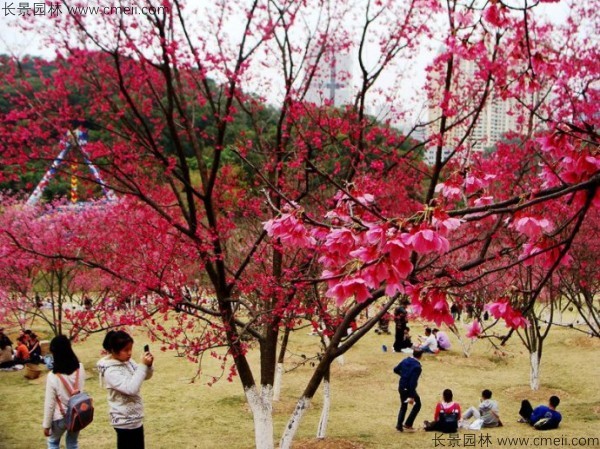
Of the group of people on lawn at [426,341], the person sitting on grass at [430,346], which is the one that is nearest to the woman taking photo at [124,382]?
the group of people on lawn at [426,341]

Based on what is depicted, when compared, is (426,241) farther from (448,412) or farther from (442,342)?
(442,342)

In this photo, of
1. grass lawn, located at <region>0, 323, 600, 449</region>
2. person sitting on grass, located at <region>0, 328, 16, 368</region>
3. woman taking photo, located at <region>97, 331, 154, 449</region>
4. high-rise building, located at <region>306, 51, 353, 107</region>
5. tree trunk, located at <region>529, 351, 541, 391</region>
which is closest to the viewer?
woman taking photo, located at <region>97, 331, 154, 449</region>

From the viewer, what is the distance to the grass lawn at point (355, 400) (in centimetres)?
925

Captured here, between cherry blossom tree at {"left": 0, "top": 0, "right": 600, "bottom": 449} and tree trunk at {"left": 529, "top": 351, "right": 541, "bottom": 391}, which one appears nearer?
cherry blossom tree at {"left": 0, "top": 0, "right": 600, "bottom": 449}

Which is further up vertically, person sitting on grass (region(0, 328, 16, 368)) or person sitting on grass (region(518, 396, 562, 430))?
person sitting on grass (region(0, 328, 16, 368))

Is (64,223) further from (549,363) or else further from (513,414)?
(549,363)

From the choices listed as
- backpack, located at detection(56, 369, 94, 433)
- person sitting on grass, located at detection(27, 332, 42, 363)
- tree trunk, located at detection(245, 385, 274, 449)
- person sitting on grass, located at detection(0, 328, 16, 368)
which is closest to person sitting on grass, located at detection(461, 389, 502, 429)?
tree trunk, located at detection(245, 385, 274, 449)

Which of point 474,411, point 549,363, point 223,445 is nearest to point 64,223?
point 223,445

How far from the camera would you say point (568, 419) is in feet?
34.2

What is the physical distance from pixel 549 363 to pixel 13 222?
16625 mm

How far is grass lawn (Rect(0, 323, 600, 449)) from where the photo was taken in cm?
925

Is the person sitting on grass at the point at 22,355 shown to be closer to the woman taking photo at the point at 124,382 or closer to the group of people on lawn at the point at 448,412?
the group of people on lawn at the point at 448,412

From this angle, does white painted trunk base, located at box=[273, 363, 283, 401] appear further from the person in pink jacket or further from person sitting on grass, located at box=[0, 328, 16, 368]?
person sitting on grass, located at box=[0, 328, 16, 368]

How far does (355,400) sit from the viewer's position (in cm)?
1227
